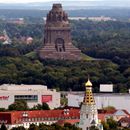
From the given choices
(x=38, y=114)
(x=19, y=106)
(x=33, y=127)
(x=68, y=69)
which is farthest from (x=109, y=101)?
(x=68, y=69)

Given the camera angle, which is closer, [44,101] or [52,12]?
[44,101]

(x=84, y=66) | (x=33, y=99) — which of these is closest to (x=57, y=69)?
(x=84, y=66)

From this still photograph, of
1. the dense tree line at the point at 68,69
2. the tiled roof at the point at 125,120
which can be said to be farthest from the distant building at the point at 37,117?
the dense tree line at the point at 68,69

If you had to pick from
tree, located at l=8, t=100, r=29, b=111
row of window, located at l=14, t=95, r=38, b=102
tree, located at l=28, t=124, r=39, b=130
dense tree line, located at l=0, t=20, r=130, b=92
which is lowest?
dense tree line, located at l=0, t=20, r=130, b=92

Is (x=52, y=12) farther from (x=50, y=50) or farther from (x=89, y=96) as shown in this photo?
(x=89, y=96)

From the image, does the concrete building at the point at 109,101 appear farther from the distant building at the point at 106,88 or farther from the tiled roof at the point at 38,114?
the tiled roof at the point at 38,114

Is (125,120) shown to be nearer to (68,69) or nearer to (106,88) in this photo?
(106,88)

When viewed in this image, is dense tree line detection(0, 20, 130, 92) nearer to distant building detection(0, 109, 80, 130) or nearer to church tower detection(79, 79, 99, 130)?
distant building detection(0, 109, 80, 130)

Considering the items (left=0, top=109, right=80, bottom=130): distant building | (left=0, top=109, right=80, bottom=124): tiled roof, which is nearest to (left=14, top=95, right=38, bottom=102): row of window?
(left=0, top=109, right=80, bottom=124): tiled roof
